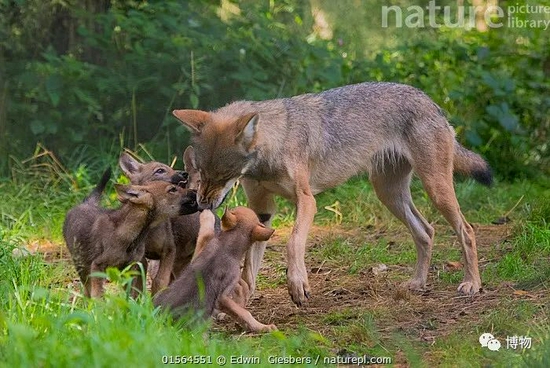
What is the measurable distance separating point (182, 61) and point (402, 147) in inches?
132

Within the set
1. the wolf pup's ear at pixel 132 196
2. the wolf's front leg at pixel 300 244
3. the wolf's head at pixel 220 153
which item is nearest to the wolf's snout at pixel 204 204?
the wolf's head at pixel 220 153

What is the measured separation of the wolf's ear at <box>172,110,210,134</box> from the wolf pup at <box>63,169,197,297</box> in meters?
0.52

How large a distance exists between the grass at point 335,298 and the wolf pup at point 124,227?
26cm

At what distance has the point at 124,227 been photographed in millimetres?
6340

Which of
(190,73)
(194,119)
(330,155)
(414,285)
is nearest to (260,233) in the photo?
(194,119)

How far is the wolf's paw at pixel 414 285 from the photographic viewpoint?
7.46 m

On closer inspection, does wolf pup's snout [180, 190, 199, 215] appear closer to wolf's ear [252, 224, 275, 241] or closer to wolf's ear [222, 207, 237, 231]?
wolf's ear [222, 207, 237, 231]

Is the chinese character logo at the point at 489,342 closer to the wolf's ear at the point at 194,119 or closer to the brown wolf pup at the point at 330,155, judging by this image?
the brown wolf pup at the point at 330,155

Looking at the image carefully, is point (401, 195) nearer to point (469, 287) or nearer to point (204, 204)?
point (469, 287)

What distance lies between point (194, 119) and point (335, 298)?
163 centimetres

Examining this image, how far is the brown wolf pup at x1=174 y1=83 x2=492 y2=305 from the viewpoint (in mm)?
6734

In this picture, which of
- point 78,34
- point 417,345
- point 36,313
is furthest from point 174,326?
point 78,34

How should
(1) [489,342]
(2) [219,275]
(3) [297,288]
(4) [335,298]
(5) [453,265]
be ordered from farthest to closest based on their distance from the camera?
(5) [453,265] < (4) [335,298] < (3) [297,288] < (2) [219,275] < (1) [489,342]

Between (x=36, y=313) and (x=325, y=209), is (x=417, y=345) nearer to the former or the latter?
(x=36, y=313)
